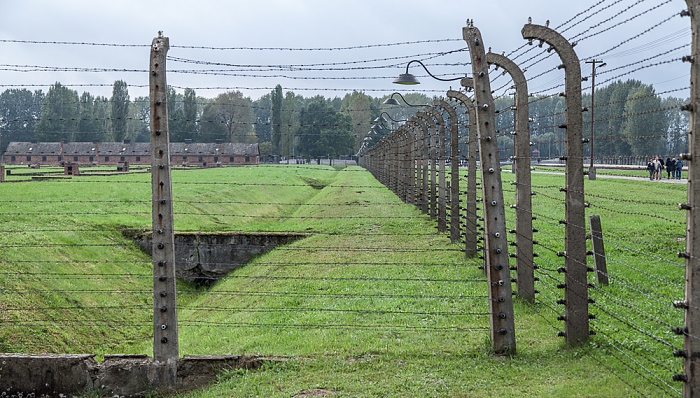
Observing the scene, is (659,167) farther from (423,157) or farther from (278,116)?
(278,116)

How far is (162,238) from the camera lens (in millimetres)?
9547

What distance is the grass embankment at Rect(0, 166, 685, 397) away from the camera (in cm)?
862

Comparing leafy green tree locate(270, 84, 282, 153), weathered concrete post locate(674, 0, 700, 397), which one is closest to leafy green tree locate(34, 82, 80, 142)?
leafy green tree locate(270, 84, 282, 153)

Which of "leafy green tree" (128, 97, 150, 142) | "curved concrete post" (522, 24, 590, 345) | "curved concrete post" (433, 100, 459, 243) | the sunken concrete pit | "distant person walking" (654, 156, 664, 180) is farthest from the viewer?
"distant person walking" (654, 156, 664, 180)

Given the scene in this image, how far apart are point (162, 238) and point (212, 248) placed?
15.4 m

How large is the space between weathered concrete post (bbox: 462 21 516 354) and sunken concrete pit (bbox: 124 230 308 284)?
51.8 feet

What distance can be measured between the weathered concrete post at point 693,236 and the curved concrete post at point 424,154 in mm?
17107

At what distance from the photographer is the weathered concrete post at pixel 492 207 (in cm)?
947

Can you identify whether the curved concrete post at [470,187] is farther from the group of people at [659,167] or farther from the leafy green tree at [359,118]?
the group of people at [659,167]

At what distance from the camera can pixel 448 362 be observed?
9156 mm

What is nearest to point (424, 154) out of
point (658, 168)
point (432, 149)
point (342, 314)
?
point (432, 149)

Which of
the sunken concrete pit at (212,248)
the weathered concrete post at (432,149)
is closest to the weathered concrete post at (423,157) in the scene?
the weathered concrete post at (432,149)

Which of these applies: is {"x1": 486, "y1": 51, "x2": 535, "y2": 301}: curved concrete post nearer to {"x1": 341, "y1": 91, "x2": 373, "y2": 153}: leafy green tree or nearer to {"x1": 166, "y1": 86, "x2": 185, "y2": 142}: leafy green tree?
{"x1": 341, "y1": 91, "x2": 373, "y2": 153}: leafy green tree

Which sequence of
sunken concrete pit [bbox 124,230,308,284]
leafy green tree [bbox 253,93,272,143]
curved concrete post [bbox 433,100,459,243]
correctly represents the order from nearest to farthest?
leafy green tree [bbox 253,93,272,143] < curved concrete post [bbox 433,100,459,243] < sunken concrete pit [bbox 124,230,308,284]
